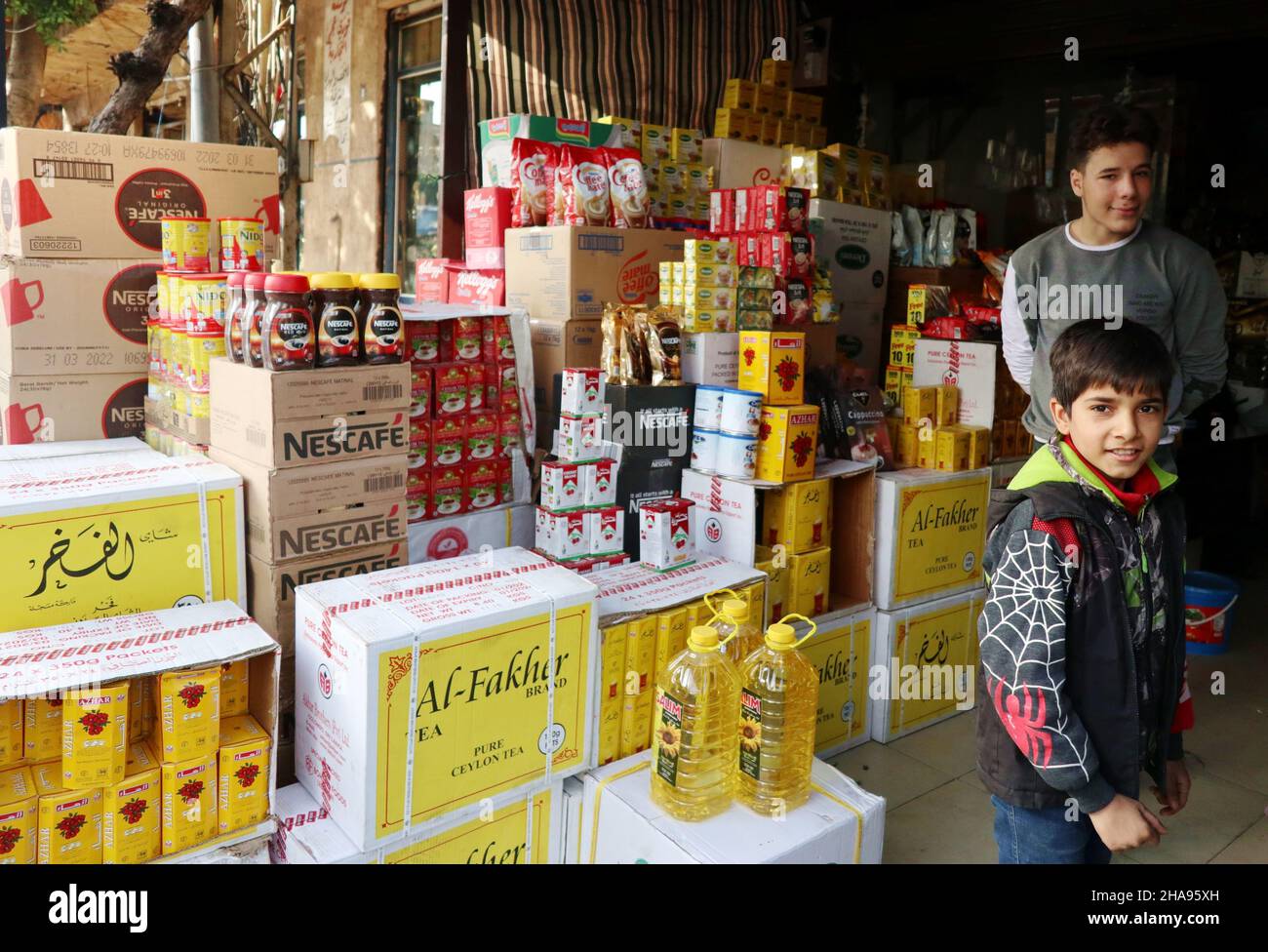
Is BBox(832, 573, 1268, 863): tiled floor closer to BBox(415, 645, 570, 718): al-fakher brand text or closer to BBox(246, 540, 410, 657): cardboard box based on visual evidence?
BBox(415, 645, 570, 718): al-fakher brand text

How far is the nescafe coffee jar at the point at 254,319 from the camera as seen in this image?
2662 mm

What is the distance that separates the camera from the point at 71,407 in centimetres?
333

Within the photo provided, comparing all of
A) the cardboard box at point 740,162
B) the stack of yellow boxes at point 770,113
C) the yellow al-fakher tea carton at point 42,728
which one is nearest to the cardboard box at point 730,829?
the yellow al-fakher tea carton at point 42,728

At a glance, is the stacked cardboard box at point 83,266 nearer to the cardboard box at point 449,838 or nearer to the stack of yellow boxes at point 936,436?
the cardboard box at point 449,838

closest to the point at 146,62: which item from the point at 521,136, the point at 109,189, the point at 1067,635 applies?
the point at 521,136

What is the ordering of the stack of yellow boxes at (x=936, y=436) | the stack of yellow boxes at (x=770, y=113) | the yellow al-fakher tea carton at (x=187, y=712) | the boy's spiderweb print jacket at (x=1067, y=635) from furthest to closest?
1. the stack of yellow boxes at (x=770, y=113)
2. the stack of yellow boxes at (x=936, y=436)
3. the yellow al-fakher tea carton at (x=187, y=712)
4. the boy's spiderweb print jacket at (x=1067, y=635)

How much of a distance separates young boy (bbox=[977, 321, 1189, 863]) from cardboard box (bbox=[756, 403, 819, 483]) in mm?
1615

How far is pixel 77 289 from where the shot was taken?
3.28 meters

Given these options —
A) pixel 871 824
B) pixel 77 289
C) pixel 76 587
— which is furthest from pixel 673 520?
pixel 77 289

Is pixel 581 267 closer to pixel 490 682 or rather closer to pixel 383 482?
pixel 383 482

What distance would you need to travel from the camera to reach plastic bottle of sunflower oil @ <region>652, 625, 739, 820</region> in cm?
244

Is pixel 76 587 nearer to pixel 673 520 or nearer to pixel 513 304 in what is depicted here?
pixel 673 520

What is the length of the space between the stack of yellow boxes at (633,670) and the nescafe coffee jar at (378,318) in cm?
99

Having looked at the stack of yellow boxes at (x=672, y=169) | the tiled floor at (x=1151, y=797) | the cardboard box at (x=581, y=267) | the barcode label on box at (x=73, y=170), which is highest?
the stack of yellow boxes at (x=672, y=169)
